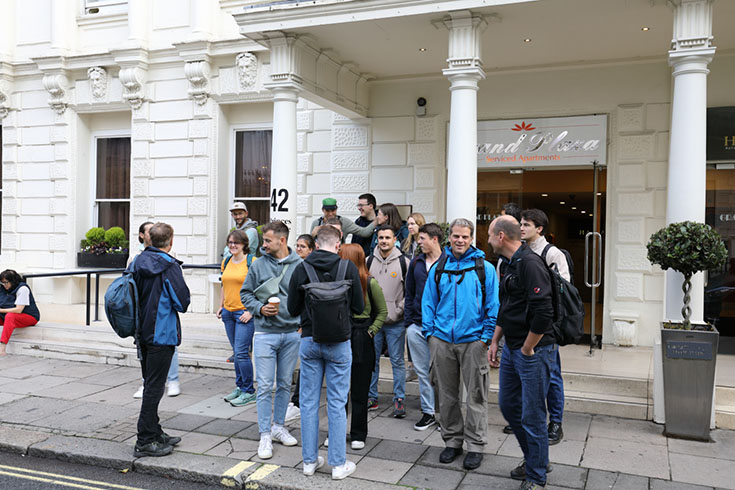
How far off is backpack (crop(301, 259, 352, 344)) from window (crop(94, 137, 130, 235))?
28.6ft

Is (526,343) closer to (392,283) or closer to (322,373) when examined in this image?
(322,373)

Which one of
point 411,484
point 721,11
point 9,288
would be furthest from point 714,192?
point 9,288

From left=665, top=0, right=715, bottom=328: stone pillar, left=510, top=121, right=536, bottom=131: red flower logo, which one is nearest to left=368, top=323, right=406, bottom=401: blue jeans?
left=665, top=0, right=715, bottom=328: stone pillar

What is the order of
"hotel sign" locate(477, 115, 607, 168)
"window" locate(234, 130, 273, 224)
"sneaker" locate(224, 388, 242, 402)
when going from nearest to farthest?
1. "sneaker" locate(224, 388, 242, 402)
2. "hotel sign" locate(477, 115, 607, 168)
3. "window" locate(234, 130, 273, 224)

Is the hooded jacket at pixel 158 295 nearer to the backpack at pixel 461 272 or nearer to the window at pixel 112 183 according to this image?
the backpack at pixel 461 272

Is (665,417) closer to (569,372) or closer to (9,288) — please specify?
(569,372)

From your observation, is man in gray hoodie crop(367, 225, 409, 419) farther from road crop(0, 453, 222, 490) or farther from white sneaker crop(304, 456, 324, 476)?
road crop(0, 453, 222, 490)

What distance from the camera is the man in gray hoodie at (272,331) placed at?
5414 millimetres

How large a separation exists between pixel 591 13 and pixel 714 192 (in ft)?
10.9

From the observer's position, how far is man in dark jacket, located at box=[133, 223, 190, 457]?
17.4 ft

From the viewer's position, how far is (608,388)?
6805 millimetres

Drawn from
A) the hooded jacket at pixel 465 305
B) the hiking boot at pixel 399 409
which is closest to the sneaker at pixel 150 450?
the hiking boot at pixel 399 409

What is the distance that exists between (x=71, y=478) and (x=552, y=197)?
7910mm

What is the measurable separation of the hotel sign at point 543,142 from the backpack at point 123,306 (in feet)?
19.5
